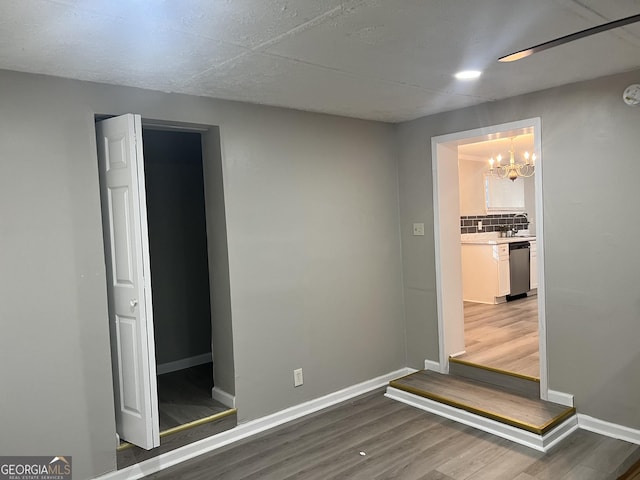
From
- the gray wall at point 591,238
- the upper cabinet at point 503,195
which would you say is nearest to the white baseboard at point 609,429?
the gray wall at point 591,238

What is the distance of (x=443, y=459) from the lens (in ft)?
9.71

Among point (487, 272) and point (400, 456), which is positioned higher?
point (487, 272)

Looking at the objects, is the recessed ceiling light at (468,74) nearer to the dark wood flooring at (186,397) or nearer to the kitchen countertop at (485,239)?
the dark wood flooring at (186,397)

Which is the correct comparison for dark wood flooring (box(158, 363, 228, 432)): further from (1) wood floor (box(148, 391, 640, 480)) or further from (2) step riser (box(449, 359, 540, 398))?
(2) step riser (box(449, 359, 540, 398))

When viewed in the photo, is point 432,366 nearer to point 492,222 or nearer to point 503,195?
point 492,222

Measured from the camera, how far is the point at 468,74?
2.82 metres

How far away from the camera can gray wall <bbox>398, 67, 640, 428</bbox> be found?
9.89 ft

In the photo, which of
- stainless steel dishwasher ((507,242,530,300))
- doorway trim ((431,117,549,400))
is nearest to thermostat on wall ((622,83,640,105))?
doorway trim ((431,117,549,400))

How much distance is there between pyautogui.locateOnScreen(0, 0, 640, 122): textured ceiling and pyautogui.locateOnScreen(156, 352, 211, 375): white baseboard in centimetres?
258

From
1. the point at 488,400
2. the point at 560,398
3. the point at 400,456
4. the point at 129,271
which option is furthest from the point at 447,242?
the point at 129,271

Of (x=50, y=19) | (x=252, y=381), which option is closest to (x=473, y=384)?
(x=252, y=381)

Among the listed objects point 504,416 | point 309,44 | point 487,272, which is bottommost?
point 504,416

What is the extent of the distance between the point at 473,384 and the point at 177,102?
310 centimetres

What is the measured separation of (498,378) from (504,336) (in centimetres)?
116
